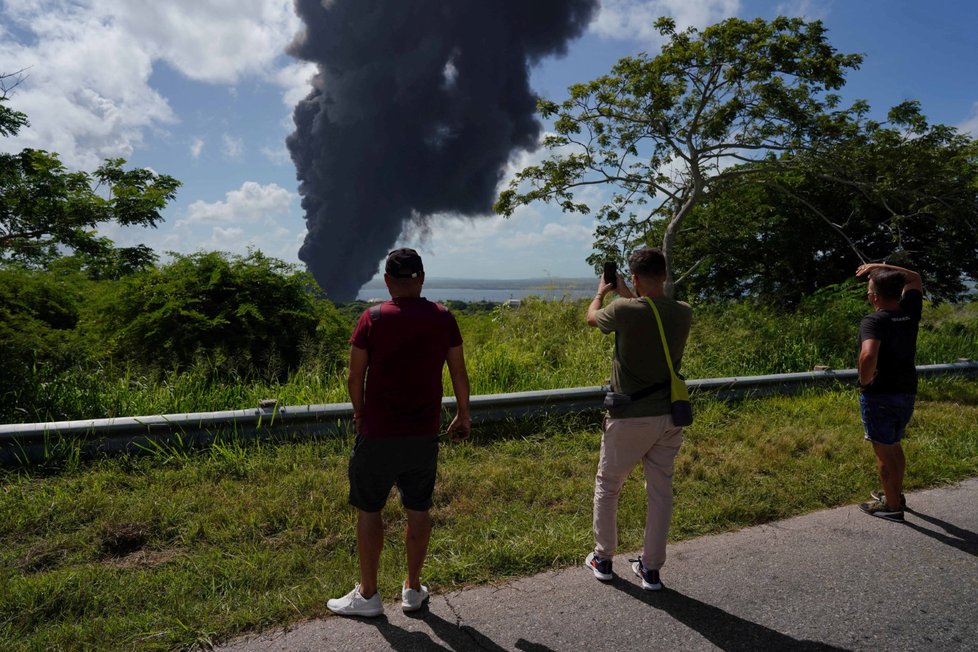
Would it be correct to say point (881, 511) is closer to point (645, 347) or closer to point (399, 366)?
point (645, 347)

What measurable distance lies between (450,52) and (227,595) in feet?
156

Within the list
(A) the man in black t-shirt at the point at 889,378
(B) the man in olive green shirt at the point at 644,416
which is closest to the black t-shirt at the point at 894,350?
(A) the man in black t-shirt at the point at 889,378

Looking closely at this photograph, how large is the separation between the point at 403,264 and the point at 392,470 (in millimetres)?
942

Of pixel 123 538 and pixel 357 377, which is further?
pixel 123 538

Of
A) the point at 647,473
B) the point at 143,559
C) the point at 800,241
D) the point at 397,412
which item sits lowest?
the point at 143,559

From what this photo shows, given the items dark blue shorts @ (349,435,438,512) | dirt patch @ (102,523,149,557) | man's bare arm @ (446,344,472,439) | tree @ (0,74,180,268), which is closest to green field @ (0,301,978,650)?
dirt patch @ (102,523,149,557)

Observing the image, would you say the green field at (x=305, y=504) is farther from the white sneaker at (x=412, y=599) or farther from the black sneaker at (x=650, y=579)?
the black sneaker at (x=650, y=579)

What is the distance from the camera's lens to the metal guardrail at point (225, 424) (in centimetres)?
439

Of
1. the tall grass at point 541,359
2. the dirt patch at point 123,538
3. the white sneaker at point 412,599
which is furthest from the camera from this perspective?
the tall grass at point 541,359

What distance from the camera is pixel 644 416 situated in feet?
10.3

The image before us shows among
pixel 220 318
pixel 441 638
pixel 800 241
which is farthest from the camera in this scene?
pixel 800 241

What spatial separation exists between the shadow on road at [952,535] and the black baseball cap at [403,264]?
11.7 ft

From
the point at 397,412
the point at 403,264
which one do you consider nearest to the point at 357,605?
the point at 397,412

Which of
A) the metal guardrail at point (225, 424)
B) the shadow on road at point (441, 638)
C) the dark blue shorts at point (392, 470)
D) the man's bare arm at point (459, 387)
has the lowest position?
the shadow on road at point (441, 638)
